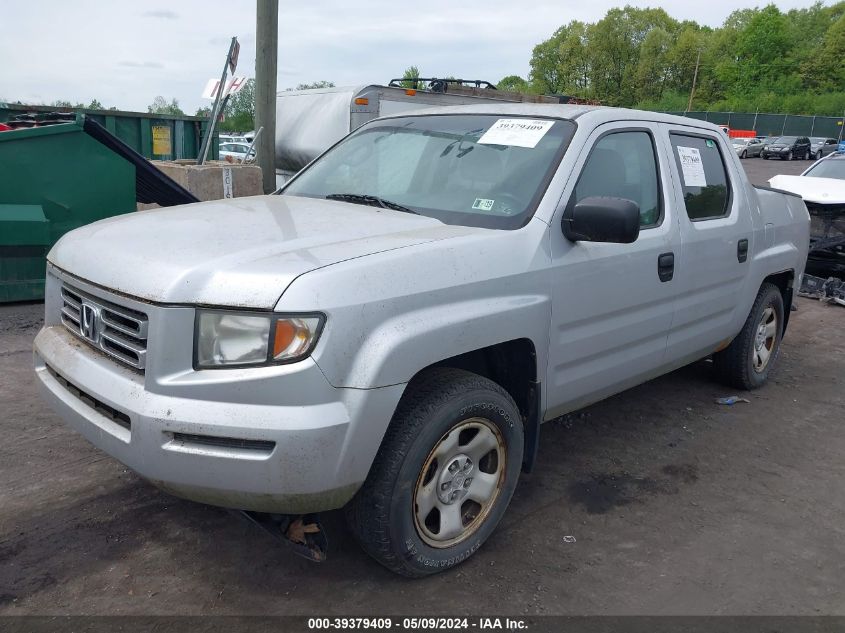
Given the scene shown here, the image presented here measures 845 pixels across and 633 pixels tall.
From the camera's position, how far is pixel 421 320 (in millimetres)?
2521

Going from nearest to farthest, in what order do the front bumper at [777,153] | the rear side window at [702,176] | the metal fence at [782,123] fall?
the rear side window at [702,176]
the front bumper at [777,153]
the metal fence at [782,123]

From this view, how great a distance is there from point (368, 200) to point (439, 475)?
1384 mm

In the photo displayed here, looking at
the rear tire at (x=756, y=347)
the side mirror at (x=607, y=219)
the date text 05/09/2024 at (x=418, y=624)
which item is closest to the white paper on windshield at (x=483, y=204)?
the side mirror at (x=607, y=219)

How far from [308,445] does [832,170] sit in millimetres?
9804

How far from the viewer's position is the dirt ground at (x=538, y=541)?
2734 millimetres

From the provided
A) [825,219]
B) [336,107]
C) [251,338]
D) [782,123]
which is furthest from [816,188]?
[782,123]

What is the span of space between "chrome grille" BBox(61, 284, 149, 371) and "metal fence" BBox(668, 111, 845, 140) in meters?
60.9

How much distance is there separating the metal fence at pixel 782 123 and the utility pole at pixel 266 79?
55.5 metres

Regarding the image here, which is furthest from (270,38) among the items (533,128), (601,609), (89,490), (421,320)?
(601,609)

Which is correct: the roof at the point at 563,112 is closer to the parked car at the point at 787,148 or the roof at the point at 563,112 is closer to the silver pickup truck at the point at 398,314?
the silver pickup truck at the point at 398,314

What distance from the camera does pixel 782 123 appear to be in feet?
198

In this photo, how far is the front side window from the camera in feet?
11.3

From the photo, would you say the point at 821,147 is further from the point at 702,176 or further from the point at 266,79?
the point at 702,176

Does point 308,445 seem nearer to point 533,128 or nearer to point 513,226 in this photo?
point 513,226
